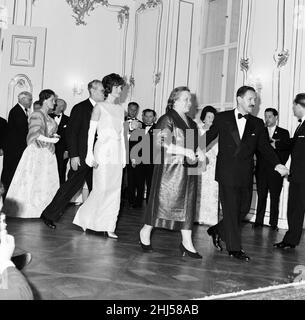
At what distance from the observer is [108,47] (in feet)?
29.9

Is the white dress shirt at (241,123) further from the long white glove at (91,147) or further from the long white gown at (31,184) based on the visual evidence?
the long white gown at (31,184)

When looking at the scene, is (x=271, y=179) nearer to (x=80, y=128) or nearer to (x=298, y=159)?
(x=298, y=159)

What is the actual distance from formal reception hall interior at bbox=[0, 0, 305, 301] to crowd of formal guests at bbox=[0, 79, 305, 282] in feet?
0.04

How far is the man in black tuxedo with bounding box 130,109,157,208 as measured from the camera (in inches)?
280

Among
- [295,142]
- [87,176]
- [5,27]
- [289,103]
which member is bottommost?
[87,176]

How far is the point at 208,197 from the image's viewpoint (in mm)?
5871

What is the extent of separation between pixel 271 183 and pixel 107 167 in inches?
94.4

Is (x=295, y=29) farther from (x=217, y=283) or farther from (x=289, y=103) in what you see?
(x=217, y=283)

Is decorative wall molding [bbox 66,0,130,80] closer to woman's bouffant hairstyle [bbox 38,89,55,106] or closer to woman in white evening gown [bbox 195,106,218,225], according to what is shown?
woman in white evening gown [bbox 195,106,218,225]

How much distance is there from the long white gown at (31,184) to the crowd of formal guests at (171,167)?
11 mm

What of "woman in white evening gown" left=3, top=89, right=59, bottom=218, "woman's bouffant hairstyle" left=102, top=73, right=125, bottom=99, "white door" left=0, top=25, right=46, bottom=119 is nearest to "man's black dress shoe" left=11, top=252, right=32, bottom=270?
"woman's bouffant hairstyle" left=102, top=73, right=125, bottom=99
